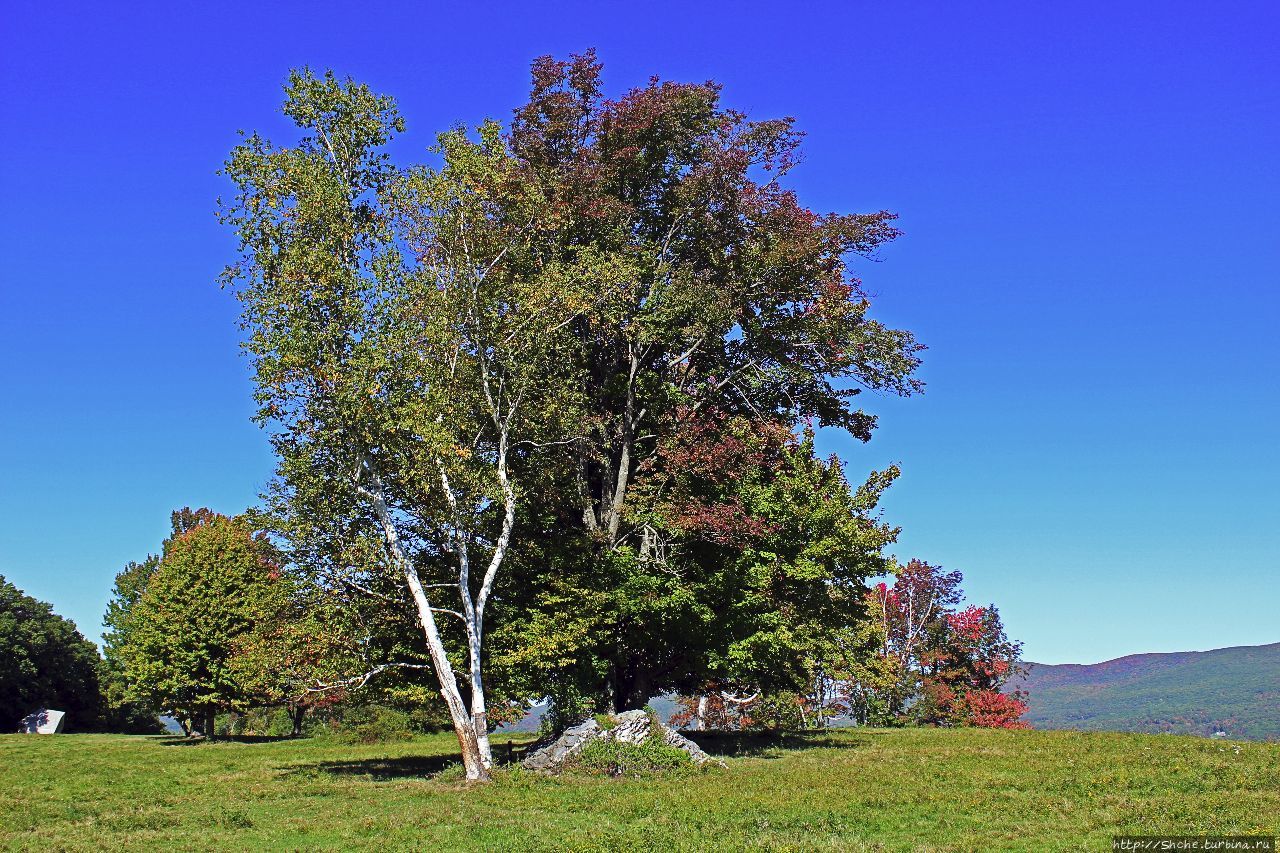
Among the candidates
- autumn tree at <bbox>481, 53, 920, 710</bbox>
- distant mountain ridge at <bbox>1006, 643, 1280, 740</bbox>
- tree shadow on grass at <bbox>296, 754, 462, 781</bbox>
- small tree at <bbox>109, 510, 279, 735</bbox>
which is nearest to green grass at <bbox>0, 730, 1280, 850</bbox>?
tree shadow on grass at <bbox>296, 754, 462, 781</bbox>

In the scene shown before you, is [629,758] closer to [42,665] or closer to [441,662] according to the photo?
[441,662]

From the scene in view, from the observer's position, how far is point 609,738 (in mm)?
23172

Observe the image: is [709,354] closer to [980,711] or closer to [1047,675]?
[980,711]

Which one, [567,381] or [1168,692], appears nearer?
[567,381]

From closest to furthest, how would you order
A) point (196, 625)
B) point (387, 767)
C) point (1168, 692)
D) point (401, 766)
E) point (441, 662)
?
point (441, 662), point (387, 767), point (401, 766), point (196, 625), point (1168, 692)

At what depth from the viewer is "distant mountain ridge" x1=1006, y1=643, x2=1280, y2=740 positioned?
346ft

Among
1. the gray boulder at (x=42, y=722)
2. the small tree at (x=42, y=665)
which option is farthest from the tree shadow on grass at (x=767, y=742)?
the small tree at (x=42, y=665)

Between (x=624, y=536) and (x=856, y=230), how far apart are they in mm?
13127

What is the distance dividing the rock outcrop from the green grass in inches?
37.7

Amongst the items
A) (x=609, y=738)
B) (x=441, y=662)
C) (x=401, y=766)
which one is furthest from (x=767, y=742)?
(x=441, y=662)

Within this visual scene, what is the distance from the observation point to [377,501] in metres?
24.2

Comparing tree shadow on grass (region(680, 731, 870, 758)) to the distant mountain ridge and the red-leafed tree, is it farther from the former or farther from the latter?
the distant mountain ridge

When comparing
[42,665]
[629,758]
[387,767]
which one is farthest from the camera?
[42,665]

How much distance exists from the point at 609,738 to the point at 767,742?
955 cm
